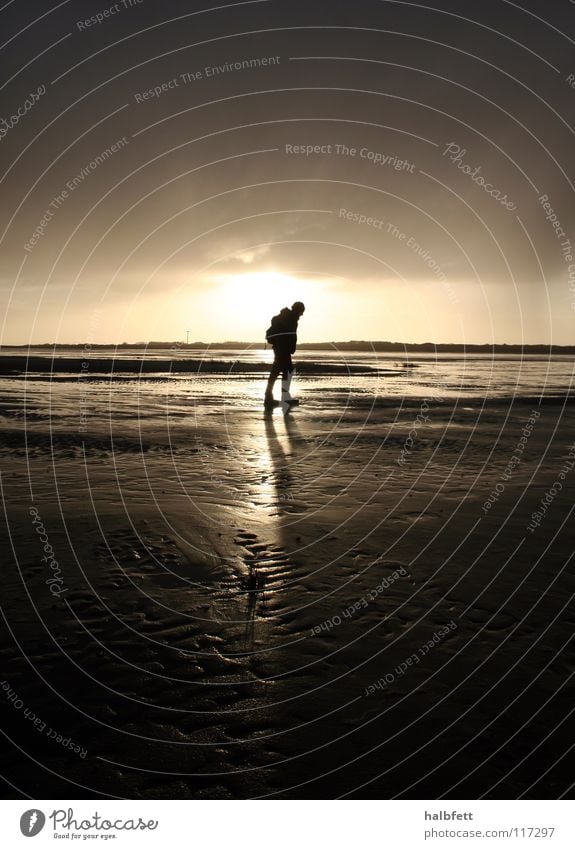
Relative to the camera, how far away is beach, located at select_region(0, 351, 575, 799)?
10.3 ft

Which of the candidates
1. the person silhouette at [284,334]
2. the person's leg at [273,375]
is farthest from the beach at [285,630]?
the person silhouette at [284,334]

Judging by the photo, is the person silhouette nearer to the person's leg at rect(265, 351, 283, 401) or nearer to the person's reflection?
the person's leg at rect(265, 351, 283, 401)

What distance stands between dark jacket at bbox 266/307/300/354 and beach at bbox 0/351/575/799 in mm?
8017

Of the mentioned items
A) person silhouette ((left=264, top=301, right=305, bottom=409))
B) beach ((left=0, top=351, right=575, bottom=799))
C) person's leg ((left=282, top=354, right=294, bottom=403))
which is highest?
person silhouette ((left=264, top=301, right=305, bottom=409))

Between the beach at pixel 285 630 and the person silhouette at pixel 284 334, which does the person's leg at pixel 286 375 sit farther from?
the beach at pixel 285 630

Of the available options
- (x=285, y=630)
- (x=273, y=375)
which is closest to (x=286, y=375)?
(x=273, y=375)

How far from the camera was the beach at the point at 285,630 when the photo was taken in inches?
124

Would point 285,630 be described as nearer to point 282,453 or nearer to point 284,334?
point 282,453

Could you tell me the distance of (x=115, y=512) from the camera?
24.8ft

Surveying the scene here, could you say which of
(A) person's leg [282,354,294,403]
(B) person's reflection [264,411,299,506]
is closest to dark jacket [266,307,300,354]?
(A) person's leg [282,354,294,403]

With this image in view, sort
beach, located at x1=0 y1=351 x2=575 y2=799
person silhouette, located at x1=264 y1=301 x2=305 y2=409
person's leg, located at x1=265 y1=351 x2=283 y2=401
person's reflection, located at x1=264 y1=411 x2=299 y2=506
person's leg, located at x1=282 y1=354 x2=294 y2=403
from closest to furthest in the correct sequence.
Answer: beach, located at x1=0 y1=351 x2=575 y2=799, person's reflection, located at x1=264 y1=411 x2=299 y2=506, person silhouette, located at x1=264 y1=301 x2=305 y2=409, person's leg, located at x1=265 y1=351 x2=283 y2=401, person's leg, located at x1=282 y1=354 x2=294 y2=403

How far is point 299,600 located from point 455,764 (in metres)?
2.07

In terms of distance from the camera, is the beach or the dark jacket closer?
the beach

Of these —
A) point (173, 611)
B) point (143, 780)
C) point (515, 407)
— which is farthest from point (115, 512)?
point (515, 407)
